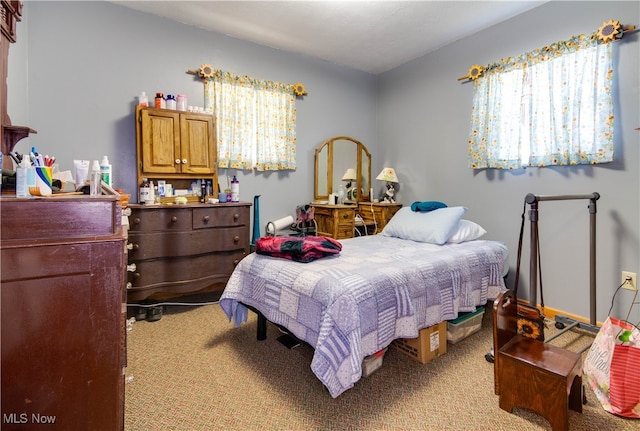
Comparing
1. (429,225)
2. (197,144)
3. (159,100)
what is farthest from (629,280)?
(159,100)

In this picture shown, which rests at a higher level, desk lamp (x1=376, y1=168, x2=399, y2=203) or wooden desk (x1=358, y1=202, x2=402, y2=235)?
desk lamp (x1=376, y1=168, x2=399, y2=203)

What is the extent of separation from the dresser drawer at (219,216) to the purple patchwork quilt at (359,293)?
2.59 ft

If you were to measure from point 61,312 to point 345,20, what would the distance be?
311 cm

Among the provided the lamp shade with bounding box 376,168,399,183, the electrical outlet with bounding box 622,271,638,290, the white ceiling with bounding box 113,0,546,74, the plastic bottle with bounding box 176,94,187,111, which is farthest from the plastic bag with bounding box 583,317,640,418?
the plastic bottle with bounding box 176,94,187,111

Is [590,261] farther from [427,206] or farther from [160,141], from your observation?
[160,141]

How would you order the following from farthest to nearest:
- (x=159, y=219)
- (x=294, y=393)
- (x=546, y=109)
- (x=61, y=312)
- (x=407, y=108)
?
(x=407, y=108), (x=546, y=109), (x=159, y=219), (x=294, y=393), (x=61, y=312)

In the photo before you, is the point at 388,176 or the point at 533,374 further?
the point at 388,176

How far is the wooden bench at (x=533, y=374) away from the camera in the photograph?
1.38 meters

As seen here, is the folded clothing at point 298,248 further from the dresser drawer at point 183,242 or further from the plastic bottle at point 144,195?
the plastic bottle at point 144,195

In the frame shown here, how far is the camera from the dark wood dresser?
90 centimetres

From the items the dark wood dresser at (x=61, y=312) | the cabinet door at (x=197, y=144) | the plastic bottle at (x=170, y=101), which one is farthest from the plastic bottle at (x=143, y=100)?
the dark wood dresser at (x=61, y=312)

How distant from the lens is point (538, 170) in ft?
9.16

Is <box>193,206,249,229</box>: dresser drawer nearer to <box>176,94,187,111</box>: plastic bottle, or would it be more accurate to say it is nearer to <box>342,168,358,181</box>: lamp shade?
<box>176,94,187,111</box>: plastic bottle

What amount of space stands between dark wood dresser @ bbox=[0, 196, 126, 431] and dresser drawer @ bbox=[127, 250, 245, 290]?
65.7 inches
